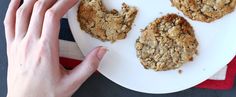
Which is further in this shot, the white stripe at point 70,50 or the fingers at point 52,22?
the white stripe at point 70,50

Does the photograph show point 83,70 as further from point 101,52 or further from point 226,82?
point 226,82

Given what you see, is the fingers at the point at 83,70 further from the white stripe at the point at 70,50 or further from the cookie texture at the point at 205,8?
the cookie texture at the point at 205,8

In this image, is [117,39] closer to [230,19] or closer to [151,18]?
[151,18]

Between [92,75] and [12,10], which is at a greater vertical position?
[12,10]

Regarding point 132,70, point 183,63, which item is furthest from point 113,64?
point 183,63

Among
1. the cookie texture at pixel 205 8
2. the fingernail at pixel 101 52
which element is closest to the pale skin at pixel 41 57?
the fingernail at pixel 101 52

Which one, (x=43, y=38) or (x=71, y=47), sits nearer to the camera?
(x=43, y=38)
